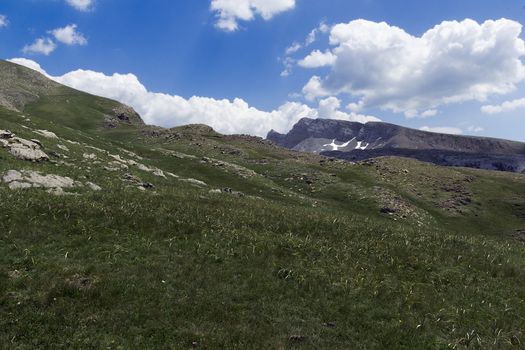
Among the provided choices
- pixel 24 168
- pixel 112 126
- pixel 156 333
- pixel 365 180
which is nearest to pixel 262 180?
pixel 365 180

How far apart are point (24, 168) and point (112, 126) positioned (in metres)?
95.0

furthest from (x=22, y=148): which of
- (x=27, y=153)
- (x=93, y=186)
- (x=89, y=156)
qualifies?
(x=89, y=156)

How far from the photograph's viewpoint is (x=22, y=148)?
3741cm

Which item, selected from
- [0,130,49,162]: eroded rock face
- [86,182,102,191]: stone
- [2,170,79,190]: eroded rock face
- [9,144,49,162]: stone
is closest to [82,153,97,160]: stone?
[0,130,49,162]: eroded rock face

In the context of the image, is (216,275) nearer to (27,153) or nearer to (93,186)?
(93,186)

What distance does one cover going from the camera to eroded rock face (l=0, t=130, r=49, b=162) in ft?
120

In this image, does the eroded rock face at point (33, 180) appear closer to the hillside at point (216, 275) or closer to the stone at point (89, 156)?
the hillside at point (216, 275)

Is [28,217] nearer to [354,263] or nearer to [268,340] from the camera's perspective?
[268,340]

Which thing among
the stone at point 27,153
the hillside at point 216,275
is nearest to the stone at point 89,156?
the hillside at point 216,275

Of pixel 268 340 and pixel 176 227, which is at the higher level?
pixel 176 227

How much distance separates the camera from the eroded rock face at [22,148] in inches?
1440

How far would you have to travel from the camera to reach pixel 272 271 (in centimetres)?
2120

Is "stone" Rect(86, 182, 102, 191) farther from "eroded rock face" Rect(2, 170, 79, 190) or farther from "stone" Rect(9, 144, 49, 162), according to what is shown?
"stone" Rect(9, 144, 49, 162)

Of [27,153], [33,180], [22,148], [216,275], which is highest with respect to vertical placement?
[22,148]
